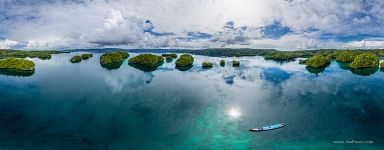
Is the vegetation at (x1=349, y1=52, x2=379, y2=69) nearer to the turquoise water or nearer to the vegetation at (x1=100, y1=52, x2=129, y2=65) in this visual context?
the turquoise water

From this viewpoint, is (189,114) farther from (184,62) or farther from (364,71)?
(184,62)

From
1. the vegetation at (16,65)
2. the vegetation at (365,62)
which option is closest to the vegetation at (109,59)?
the vegetation at (16,65)

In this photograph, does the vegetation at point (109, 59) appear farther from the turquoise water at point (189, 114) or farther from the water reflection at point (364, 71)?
the water reflection at point (364, 71)

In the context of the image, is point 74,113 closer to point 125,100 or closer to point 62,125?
point 62,125

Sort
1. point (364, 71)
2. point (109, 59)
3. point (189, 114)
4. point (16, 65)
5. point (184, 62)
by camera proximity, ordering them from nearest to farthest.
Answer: point (189, 114) < point (364, 71) < point (16, 65) < point (184, 62) < point (109, 59)

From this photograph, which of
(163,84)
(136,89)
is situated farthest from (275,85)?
(136,89)

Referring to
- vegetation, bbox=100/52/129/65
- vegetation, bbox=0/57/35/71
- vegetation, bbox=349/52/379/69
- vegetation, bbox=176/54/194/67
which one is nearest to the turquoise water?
vegetation, bbox=0/57/35/71

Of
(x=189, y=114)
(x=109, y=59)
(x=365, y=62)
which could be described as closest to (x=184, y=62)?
(x=109, y=59)

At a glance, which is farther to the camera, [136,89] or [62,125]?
[136,89]
